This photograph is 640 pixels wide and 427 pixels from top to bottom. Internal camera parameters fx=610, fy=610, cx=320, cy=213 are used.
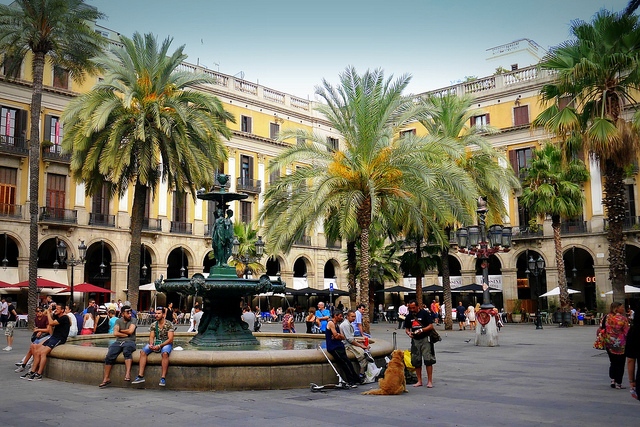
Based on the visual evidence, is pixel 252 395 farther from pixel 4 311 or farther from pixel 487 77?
pixel 487 77

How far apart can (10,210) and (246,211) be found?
16.3 metres

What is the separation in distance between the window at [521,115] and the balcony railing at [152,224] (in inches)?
1006

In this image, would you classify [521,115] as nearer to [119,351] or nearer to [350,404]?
[350,404]

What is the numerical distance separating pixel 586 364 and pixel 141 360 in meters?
9.74

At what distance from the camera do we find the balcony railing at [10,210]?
3202cm

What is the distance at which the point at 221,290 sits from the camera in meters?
11.8

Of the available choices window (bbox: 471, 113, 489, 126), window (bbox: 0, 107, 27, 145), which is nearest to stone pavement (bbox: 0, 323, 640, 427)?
window (bbox: 0, 107, 27, 145)

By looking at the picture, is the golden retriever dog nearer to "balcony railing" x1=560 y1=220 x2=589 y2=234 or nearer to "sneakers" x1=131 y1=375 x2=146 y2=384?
"sneakers" x1=131 y1=375 x2=146 y2=384

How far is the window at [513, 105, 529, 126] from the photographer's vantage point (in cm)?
4303

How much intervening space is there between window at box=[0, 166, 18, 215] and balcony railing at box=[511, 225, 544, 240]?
31.5 m

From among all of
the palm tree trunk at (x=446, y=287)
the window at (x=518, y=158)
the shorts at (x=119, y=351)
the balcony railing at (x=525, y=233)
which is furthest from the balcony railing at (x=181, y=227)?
the shorts at (x=119, y=351)

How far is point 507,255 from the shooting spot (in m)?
42.7

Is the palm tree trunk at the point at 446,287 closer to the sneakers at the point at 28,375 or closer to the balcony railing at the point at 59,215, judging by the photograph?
the sneakers at the point at 28,375

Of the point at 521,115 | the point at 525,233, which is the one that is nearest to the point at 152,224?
the point at 525,233
